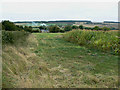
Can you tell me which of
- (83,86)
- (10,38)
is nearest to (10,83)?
(83,86)

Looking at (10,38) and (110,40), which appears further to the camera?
(110,40)

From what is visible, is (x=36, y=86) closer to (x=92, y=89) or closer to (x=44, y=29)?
(x=92, y=89)

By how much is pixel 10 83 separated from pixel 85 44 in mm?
9784

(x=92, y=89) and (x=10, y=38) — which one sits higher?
(x=10, y=38)

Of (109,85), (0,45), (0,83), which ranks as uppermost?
(0,45)

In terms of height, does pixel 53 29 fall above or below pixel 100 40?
above

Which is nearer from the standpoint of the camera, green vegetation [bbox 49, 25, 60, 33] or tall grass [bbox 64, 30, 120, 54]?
tall grass [bbox 64, 30, 120, 54]

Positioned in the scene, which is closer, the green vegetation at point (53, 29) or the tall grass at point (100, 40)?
the tall grass at point (100, 40)

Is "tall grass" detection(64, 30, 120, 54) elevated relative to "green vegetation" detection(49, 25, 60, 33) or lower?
lower

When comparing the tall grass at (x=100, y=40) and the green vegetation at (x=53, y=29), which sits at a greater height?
the green vegetation at (x=53, y=29)

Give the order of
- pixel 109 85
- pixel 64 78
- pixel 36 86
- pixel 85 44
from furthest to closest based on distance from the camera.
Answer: pixel 85 44 → pixel 64 78 → pixel 109 85 → pixel 36 86

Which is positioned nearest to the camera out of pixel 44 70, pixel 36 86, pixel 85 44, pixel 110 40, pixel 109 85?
pixel 36 86

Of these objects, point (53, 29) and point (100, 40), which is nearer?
point (100, 40)

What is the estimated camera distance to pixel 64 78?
4742mm
